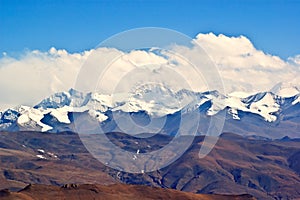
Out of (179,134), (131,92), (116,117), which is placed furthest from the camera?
(179,134)

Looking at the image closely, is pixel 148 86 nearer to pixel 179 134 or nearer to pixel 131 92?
pixel 131 92

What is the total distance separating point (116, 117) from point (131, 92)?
16.5 metres

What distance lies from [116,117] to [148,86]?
43.0 feet

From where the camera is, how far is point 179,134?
14738 cm

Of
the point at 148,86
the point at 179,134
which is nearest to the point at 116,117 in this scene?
the point at 148,86

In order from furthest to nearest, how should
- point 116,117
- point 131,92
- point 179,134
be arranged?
point 179,134 → point 116,117 → point 131,92

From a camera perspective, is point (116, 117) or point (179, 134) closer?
point (116, 117)

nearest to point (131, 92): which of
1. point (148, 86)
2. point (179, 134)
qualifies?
point (148, 86)

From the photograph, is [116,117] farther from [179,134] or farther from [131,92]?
[179,134]

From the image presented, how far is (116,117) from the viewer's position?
383ft

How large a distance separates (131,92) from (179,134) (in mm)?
47975

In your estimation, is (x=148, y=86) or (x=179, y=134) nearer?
(x=148, y=86)

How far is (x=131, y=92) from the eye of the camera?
101375mm

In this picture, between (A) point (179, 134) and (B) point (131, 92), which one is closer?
(B) point (131, 92)
